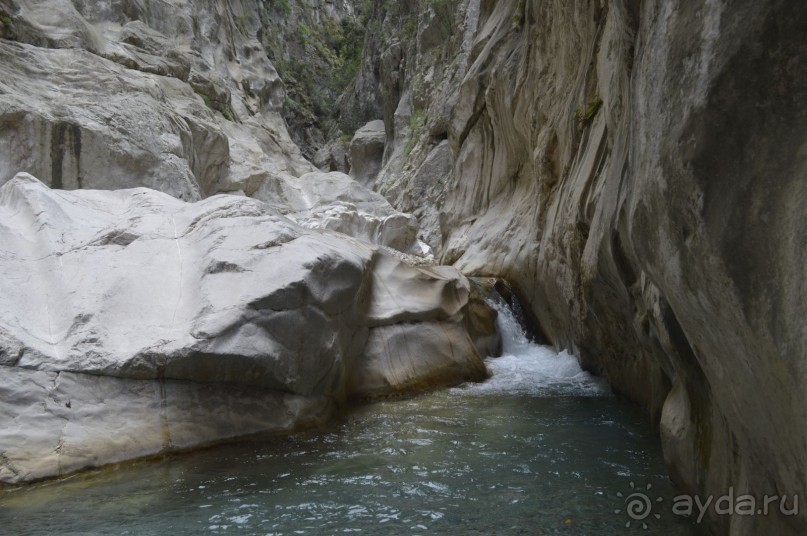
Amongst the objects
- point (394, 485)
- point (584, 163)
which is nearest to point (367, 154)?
point (584, 163)

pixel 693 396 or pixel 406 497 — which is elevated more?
pixel 693 396

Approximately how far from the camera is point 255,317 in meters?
6.40

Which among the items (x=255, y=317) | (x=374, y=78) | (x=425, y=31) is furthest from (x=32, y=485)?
(x=374, y=78)

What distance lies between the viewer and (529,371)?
9.73 meters

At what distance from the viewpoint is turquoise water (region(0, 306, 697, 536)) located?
4211mm

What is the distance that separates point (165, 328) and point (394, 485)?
298cm

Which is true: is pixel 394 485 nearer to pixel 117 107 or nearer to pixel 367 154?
pixel 117 107

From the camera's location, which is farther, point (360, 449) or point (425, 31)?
point (425, 31)

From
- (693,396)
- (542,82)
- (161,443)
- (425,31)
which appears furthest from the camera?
(425,31)

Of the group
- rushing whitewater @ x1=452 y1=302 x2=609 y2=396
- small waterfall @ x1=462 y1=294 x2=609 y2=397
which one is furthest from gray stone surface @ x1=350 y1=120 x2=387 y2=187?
rushing whitewater @ x1=452 y1=302 x2=609 y2=396

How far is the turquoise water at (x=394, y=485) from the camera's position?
421cm

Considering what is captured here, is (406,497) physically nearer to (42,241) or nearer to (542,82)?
(42,241)

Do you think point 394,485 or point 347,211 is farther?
point 347,211

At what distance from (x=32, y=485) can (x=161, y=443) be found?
1.07 meters
